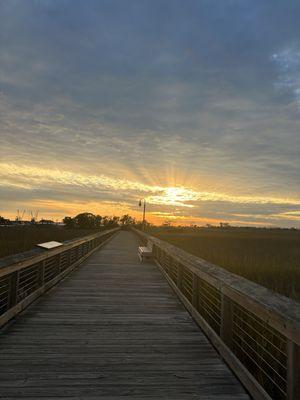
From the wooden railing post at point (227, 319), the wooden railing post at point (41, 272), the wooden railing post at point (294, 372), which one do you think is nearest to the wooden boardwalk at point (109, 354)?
the wooden railing post at point (227, 319)

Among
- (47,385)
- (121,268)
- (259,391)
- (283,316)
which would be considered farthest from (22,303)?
(121,268)

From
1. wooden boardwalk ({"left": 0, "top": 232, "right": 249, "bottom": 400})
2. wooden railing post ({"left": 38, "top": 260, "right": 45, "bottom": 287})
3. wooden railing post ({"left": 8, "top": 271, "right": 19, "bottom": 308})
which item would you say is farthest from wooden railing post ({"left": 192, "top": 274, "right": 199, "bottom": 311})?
wooden railing post ({"left": 38, "top": 260, "right": 45, "bottom": 287})

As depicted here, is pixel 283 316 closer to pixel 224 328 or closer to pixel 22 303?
pixel 224 328

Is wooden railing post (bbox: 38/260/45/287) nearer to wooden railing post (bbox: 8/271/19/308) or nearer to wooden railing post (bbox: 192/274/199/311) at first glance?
wooden railing post (bbox: 8/271/19/308)

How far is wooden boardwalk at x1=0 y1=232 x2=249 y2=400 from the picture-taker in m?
2.62

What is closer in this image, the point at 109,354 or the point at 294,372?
the point at 294,372

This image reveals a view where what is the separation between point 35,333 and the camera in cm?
391

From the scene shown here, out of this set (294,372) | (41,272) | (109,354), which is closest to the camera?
(294,372)

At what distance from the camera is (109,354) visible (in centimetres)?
336

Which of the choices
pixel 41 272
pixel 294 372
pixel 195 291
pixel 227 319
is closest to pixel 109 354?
pixel 227 319

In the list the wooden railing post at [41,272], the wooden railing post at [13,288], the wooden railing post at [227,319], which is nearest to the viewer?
the wooden railing post at [227,319]

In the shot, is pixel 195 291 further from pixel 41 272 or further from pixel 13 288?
pixel 41 272

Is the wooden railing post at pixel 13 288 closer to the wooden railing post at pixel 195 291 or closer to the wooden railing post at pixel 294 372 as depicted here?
the wooden railing post at pixel 195 291

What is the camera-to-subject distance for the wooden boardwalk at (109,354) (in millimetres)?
2623
